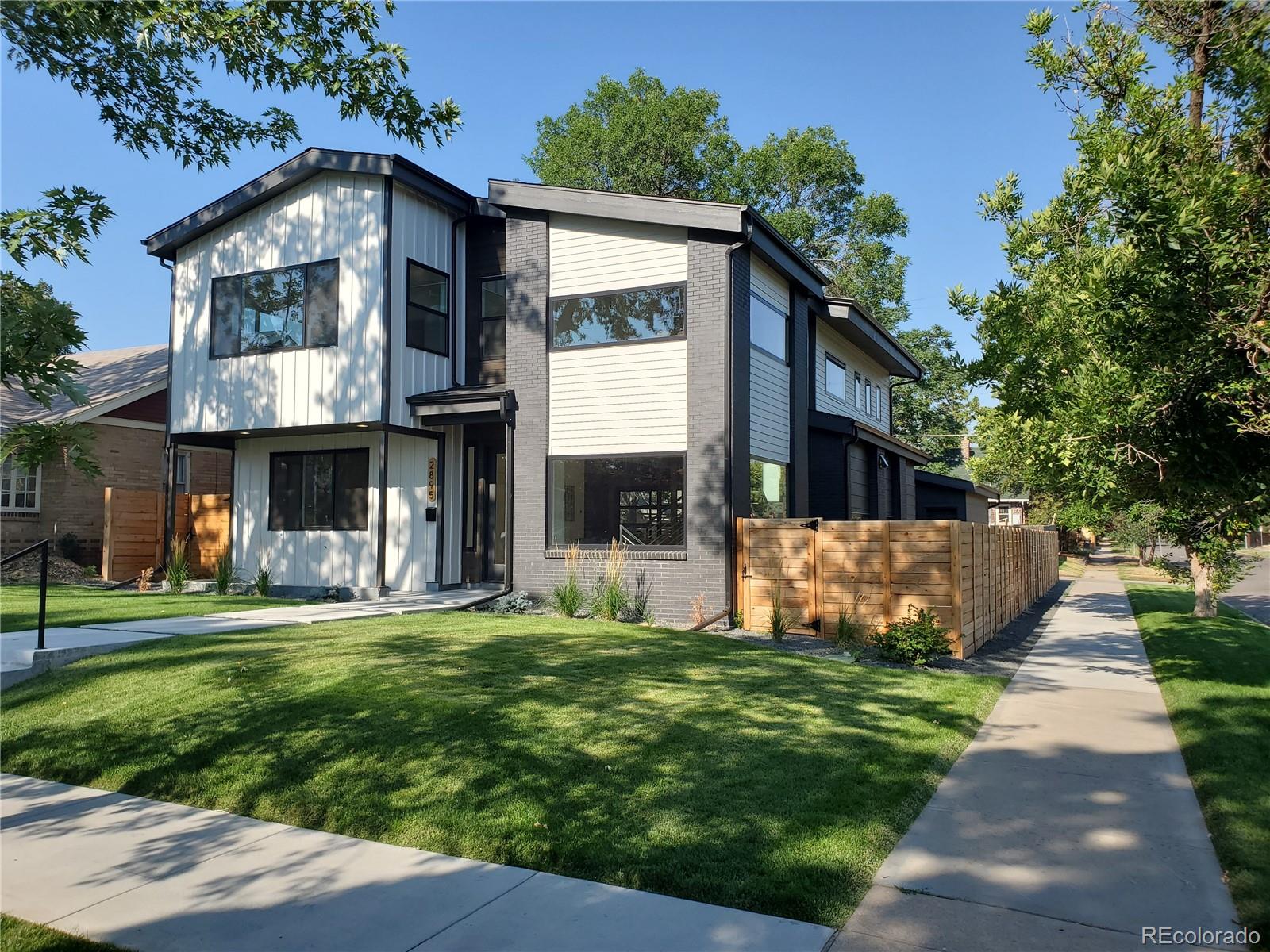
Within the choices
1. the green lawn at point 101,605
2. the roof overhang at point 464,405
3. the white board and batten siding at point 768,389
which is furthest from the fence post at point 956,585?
the green lawn at point 101,605

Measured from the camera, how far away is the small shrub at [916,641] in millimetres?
10156

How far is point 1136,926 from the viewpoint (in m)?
3.87

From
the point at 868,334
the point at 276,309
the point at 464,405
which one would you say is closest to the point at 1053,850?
the point at 464,405

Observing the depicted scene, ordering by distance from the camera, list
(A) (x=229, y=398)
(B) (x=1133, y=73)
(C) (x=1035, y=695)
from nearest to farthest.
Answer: (B) (x=1133, y=73) → (C) (x=1035, y=695) → (A) (x=229, y=398)

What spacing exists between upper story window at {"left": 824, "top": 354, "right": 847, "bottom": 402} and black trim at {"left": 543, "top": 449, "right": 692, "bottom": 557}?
21.2ft

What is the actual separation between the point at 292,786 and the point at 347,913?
1837 mm

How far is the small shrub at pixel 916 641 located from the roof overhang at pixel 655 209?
613 centimetres

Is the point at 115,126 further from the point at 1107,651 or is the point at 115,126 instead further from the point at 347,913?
the point at 1107,651

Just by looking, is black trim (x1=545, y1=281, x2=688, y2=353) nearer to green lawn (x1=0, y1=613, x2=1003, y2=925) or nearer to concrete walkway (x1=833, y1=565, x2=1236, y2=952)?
green lawn (x1=0, y1=613, x2=1003, y2=925)

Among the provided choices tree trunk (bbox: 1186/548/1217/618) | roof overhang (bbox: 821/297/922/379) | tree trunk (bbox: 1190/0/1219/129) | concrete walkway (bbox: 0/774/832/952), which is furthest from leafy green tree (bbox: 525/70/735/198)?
concrete walkway (bbox: 0/774/832/952)

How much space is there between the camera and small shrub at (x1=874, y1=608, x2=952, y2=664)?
10.2 metres

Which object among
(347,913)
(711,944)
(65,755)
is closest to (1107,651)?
(711,944)

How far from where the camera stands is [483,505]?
16.1m

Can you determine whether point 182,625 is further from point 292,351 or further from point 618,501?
point 618,501
